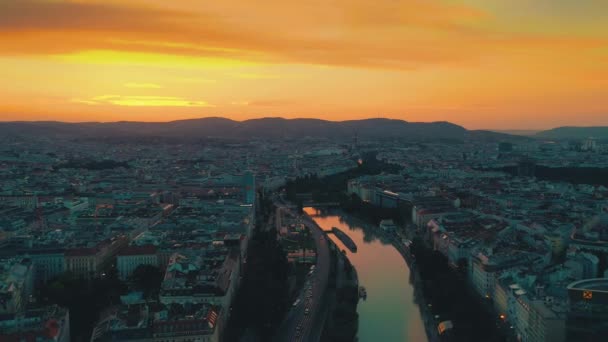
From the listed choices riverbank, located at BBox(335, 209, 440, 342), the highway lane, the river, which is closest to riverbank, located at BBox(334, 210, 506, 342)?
riverbank, located at BBox(335, 209, 440, 342)

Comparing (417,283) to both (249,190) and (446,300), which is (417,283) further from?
(249,190)

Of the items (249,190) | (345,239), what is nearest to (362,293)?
(345,239)

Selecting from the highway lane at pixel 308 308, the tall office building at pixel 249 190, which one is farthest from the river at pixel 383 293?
the tall office building at pixel 249 190

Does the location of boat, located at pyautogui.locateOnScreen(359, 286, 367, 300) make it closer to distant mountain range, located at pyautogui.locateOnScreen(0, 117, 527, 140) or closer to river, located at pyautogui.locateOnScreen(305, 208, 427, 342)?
river, located at pyautogui.locateOnScreen(305, 208, 427, 342)

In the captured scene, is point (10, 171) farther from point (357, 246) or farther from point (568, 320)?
point (568, 320)

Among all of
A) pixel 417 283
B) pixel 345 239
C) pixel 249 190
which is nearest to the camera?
pixel 417 283

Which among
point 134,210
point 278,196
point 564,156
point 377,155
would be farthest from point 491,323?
point 377,155
